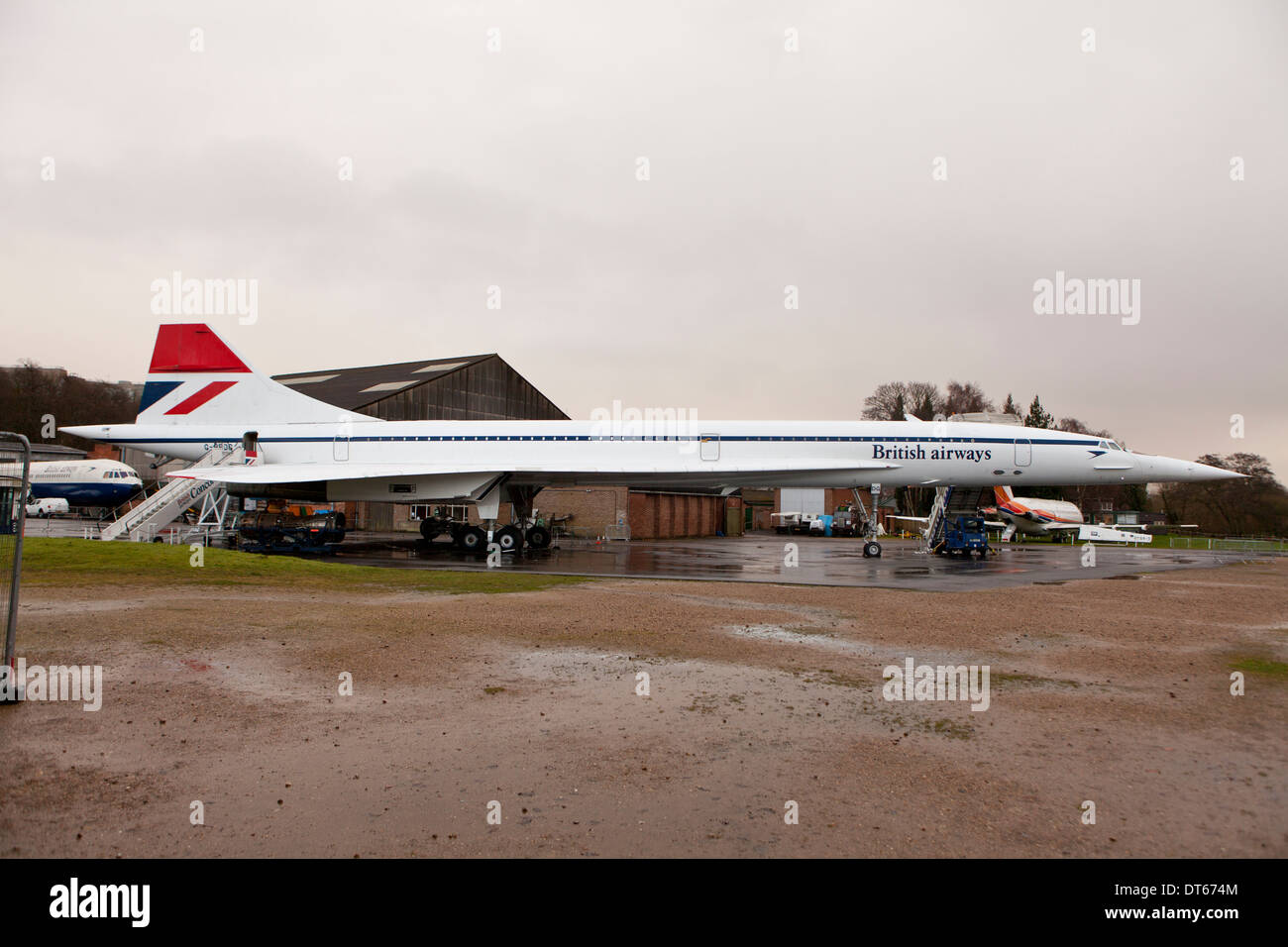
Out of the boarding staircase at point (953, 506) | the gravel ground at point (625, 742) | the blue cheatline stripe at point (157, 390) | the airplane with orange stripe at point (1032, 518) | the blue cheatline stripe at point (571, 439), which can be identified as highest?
the blue cheatline stripe at point (157, 390)

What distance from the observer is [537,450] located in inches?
888

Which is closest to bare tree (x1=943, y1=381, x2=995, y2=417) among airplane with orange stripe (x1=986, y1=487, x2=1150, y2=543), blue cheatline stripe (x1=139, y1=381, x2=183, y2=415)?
airplane with orange stripe (x1=986, y1=487, x2=1150, y2=543)

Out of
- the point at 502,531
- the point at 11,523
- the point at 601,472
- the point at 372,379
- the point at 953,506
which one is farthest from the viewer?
the point at 372,379

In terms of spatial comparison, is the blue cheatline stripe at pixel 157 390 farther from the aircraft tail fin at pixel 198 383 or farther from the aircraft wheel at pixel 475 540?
the aircraft wheel at pixel 475 540

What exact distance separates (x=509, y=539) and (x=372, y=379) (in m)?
28.7

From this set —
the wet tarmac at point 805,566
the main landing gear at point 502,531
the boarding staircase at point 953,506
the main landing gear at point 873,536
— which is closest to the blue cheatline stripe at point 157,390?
the wet tarmac at point 805,566

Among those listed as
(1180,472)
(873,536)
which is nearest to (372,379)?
(873,536)

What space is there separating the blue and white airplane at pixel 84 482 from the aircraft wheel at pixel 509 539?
84.1 ft

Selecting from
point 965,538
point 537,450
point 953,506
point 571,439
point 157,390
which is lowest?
point 965,538

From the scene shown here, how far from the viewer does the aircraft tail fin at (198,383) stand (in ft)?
75.3

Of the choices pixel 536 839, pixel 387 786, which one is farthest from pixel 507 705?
pixel 536 839

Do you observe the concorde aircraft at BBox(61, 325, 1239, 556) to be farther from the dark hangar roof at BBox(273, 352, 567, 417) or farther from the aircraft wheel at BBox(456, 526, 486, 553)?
the dark hangar roof at BBox(273, 352, 567, 417)

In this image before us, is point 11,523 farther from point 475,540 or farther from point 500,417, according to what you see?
point 500,417
